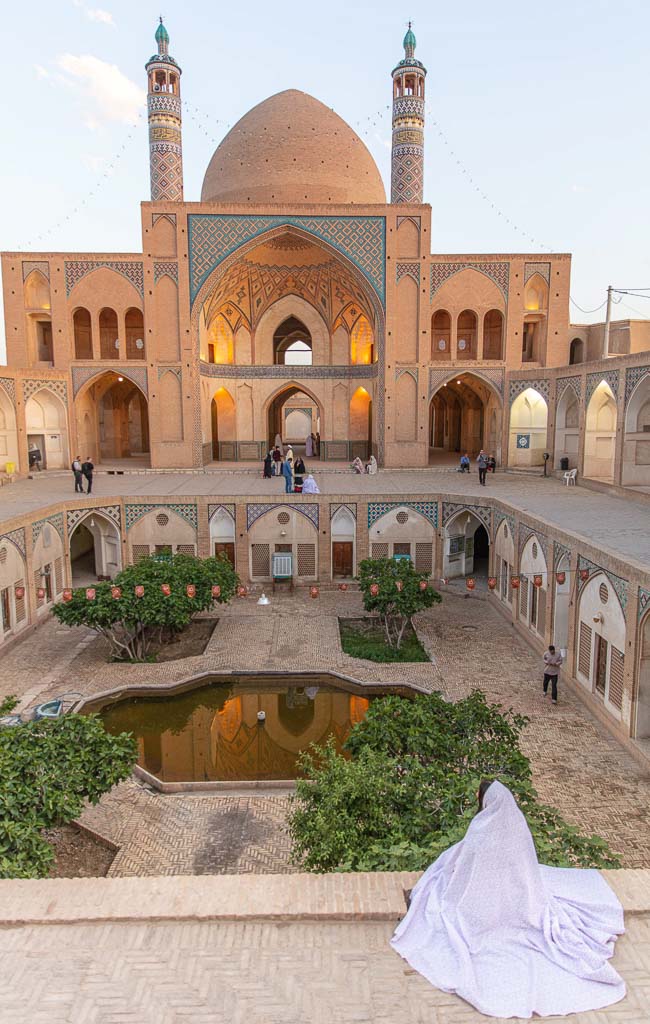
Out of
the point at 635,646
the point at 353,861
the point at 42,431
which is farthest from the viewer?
the point at 42,431

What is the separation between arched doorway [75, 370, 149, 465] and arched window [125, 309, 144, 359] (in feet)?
2.72

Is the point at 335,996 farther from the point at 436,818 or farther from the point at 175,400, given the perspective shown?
the point at 175,400

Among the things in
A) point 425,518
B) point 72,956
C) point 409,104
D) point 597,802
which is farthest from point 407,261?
point 72,956

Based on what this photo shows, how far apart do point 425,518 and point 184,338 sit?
7.23m

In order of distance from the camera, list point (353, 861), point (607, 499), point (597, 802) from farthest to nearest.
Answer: point (607, 499)
point (597, 802)
point (353, 861)

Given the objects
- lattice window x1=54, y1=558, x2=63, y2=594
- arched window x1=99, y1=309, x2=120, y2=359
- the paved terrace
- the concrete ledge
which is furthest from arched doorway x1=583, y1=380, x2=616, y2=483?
the concrete ledge

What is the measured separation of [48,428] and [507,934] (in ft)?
48.5

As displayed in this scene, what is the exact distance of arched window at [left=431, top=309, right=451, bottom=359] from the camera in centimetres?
1667

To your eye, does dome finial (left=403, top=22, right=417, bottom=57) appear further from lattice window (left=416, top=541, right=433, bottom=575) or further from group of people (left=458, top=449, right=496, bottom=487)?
lattice window (left=416, top=541, right=433, bottom=575)

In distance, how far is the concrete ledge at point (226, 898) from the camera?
2.69 meters

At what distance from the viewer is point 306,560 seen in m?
11.3

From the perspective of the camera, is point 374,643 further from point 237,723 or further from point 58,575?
point 58,575

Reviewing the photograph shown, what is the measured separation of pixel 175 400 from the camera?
15.5 meters

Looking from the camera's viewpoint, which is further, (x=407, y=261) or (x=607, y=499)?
(x=407, y=261)
